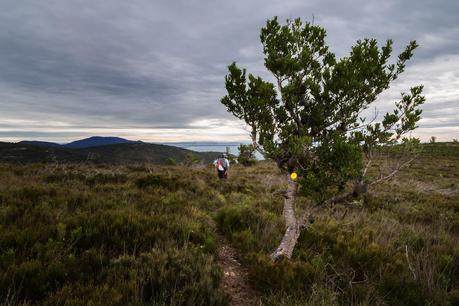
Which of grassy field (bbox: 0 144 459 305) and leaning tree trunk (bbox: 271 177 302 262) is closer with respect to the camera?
grassy field (bbox: 0 144 459 305)

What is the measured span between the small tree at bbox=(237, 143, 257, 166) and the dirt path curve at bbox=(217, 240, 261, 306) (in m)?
1.92

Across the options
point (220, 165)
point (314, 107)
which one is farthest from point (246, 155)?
point (220, 165)

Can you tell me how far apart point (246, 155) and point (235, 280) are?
7.20 ft

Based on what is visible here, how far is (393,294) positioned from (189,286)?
3.35m

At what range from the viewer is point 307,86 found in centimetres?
486

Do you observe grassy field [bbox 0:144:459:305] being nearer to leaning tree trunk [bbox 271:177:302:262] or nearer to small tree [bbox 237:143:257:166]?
leaning tree trunk [bbox 271:177:302:262]

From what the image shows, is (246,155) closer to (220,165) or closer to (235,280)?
(235,280)

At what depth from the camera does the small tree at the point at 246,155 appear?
4836mm

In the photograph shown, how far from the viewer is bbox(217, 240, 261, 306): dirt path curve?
3963 mm

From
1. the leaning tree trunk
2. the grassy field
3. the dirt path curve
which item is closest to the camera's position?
the grassy field

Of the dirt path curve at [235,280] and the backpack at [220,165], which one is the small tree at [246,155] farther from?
the backpack at [220,165]

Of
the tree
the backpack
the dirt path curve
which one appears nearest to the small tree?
the tree

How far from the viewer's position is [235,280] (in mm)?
4469

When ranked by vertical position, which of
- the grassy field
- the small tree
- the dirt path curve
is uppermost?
the small tree
